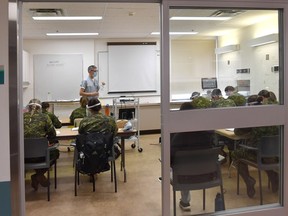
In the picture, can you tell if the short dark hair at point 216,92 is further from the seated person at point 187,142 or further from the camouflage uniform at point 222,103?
the seated person at point 187,142

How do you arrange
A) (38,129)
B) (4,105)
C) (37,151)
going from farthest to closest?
(38,129) → (37,151) → (4,105)

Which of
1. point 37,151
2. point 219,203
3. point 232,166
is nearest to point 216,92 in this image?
point 232,166

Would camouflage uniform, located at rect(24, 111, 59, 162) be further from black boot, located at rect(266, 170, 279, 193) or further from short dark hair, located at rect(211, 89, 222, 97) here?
black boot, located at rect(266, 170, 279, 193)

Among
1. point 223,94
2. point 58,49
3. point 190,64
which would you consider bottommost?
point 223,94

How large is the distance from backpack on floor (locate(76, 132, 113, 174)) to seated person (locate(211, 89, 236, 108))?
1544 millimetres

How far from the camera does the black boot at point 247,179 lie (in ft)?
10.7

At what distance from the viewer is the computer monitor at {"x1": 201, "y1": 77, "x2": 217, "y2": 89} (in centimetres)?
294

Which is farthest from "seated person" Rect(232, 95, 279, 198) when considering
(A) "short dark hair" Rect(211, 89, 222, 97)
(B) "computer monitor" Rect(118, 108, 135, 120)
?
(B) "computer monitor" Rect(118, 108, 135, 120)

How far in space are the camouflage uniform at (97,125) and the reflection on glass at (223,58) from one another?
1.52 metres

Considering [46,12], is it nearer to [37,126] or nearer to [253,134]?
[37,126]

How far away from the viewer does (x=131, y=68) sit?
841 cm

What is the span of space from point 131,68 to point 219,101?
574 cm

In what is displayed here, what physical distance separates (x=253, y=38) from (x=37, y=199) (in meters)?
3.14

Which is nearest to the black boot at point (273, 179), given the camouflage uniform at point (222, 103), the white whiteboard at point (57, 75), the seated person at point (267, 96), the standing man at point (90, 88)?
the seated person at point (267, 96)
